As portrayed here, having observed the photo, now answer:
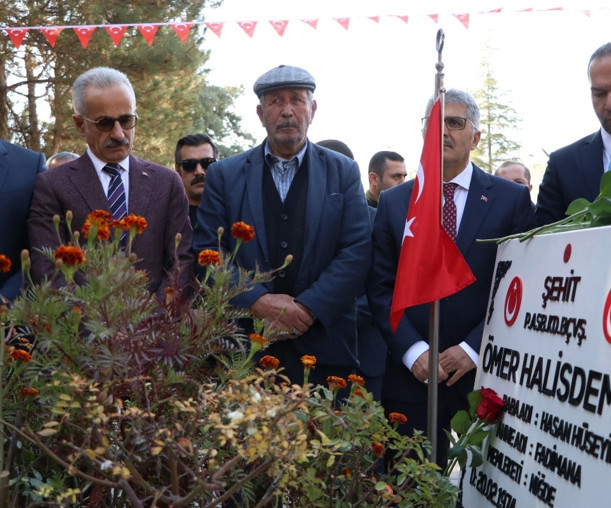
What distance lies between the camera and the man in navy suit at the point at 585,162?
3309 millimetres

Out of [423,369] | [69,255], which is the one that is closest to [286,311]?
[423,369]

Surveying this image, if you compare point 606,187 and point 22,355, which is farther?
point 606,187

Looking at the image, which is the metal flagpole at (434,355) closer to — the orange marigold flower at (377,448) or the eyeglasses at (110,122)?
the orange marigold flower at (377,448)

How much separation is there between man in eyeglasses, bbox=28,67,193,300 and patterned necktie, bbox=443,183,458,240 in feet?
3.66

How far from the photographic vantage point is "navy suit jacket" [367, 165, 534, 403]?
355 centimetres

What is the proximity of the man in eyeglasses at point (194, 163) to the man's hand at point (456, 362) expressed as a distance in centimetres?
221

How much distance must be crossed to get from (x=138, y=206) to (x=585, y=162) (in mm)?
1859

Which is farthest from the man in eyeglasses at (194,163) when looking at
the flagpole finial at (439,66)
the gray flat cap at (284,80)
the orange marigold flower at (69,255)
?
the orange marigold flower at (69,255)

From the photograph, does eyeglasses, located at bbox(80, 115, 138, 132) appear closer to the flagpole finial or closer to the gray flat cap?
the gray flat cap

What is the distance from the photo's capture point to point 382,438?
8.00ft

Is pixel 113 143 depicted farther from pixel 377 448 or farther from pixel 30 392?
pixel 377 448

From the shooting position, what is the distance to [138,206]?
3.56m

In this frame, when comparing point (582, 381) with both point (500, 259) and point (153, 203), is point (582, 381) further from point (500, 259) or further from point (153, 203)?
point (153, 203)

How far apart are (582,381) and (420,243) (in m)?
1.14
